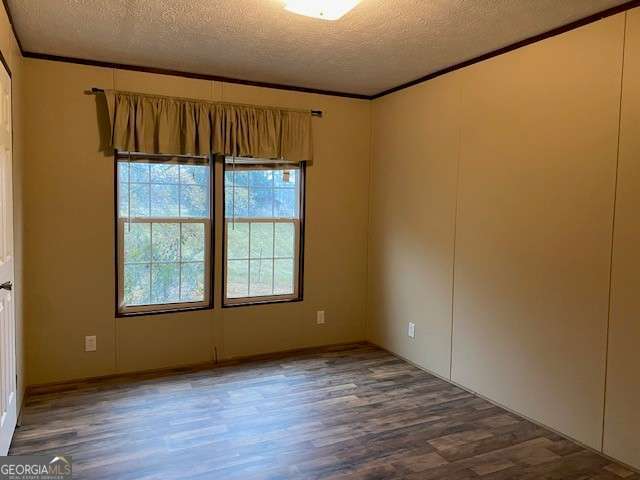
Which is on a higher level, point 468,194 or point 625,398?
point 468,194

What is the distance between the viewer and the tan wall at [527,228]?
264cm

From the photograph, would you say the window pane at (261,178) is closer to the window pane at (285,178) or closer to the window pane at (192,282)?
the window pane at (285,178)

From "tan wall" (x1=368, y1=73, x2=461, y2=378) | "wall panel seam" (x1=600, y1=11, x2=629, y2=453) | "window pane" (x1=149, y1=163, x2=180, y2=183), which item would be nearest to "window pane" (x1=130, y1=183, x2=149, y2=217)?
"window pane" (x1=149, y1=163, x2=180, y2=183)

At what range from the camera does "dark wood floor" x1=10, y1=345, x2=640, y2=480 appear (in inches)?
99.4

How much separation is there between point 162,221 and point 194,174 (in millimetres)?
473

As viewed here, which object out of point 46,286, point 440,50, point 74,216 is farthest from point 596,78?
point 46,286

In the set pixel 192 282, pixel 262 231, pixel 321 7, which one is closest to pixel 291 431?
pixel 192 282

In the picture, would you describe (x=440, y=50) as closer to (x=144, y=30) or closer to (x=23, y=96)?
(x=144, y=30)

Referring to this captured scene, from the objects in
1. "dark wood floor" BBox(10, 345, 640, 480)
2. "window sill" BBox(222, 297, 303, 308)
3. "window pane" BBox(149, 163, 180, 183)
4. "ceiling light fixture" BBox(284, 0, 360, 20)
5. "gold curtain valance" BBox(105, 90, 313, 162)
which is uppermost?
"ceiling light fixture" BBox(284, 0, 360, 20)

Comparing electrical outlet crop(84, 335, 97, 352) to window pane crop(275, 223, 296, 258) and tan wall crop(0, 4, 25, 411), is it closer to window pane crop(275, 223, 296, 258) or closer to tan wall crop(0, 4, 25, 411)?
tan wall crop(0, 4, 25, 411)

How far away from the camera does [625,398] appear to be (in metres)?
2.58

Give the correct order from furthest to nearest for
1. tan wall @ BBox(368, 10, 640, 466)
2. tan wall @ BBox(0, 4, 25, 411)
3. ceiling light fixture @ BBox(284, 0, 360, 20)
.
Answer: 1. tan wall @ BBox(0, 4, 25, 411)
2. tan wall @ BBox(368, 10, 640, 466)
3. ceiling light fixture @ BBox(284, 0, 360, 20)

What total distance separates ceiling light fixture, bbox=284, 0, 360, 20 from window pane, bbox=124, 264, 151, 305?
2350mm

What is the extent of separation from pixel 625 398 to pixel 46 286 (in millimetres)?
3830
